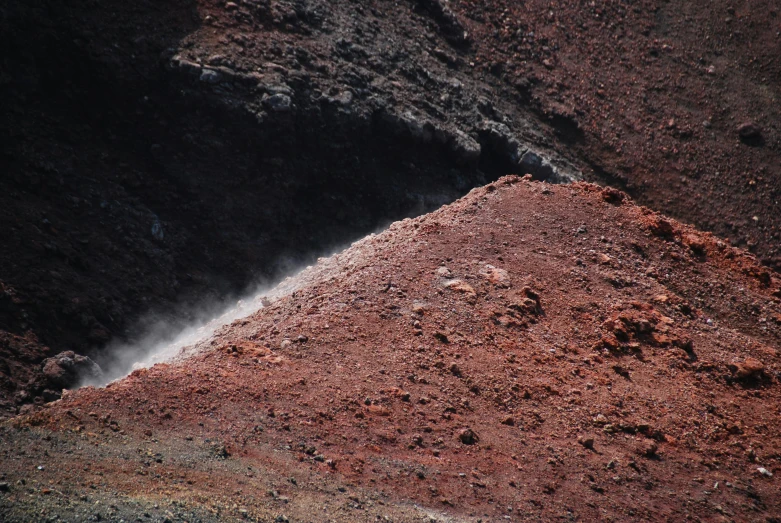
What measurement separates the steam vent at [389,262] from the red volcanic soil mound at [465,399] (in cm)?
4

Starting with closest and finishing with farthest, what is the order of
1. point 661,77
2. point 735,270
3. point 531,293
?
point 531,293
point 735,270
point 661,77

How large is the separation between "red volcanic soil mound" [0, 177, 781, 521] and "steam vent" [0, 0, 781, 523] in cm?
4

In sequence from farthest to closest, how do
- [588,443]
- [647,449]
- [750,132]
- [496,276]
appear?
1. [750,132]
2. [496,276]
3. [647,449]
4. [588,443]

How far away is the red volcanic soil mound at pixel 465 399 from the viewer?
6.77m

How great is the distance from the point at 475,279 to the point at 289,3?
10.6 metres

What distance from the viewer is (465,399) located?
8406 millimetres

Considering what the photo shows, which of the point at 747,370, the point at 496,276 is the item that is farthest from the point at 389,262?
the point at 747,370

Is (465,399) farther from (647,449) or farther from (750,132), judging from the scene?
(750,132)

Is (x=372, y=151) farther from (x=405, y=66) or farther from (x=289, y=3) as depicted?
(x=289, y=3)

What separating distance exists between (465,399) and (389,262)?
278 cm

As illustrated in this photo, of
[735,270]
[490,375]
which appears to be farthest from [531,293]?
[735,270]

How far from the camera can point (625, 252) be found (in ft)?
37.5

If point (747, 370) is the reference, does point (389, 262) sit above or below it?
below

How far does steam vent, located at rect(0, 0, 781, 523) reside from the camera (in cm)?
738
